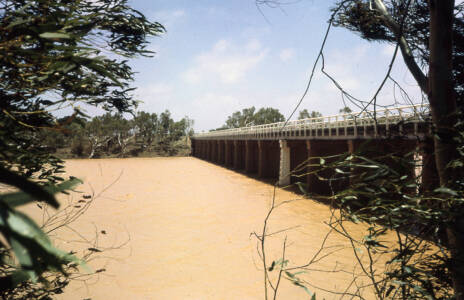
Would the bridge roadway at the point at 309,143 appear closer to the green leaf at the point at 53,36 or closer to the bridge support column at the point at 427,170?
the bridge support column at the point at 427,170

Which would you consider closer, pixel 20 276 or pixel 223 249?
pixel 20 276

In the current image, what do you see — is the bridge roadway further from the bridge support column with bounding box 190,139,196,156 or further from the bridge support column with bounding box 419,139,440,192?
the bridge support column with bounding box 190,139,196,156

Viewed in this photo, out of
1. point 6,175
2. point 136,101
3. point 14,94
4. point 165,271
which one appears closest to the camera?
point 6,175

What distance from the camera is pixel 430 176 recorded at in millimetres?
1806

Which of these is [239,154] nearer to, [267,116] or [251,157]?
[251,157]

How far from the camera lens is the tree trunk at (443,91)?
1.62 m

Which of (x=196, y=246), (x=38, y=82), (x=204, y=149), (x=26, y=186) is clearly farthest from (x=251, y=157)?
(x=26, y=186)

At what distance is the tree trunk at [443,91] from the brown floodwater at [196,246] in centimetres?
100

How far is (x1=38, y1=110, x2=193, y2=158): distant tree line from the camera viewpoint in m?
56.4

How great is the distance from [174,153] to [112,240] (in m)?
58.6

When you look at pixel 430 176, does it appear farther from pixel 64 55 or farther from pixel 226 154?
pixel 226 154

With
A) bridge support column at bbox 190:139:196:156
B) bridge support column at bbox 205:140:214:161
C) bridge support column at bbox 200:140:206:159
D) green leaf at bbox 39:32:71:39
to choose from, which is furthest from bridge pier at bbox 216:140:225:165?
green leaf at bbox 39:32:71:39

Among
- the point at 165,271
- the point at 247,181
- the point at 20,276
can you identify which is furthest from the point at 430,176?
the point at 247,181

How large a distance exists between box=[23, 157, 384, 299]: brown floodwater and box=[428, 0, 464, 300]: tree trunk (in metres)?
1.00
